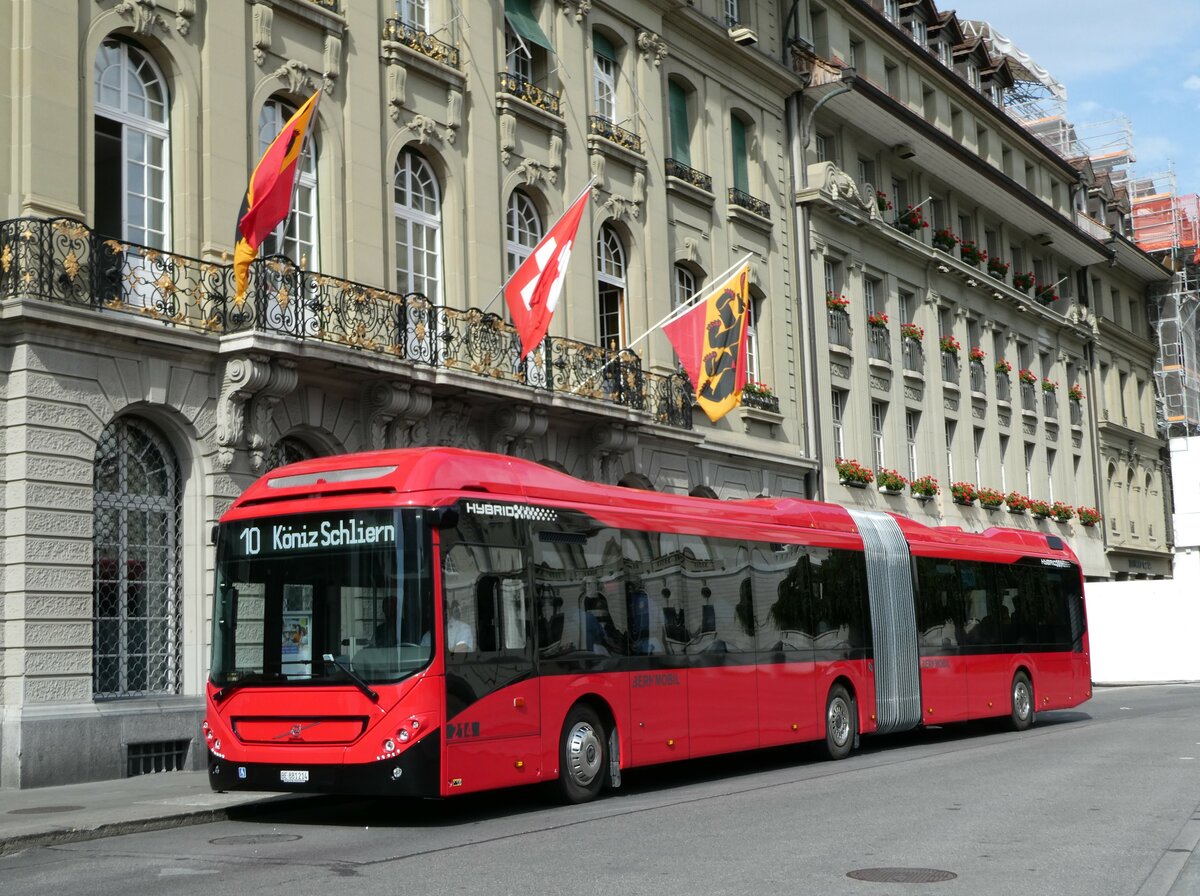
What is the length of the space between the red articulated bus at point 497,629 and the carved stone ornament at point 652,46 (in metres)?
12.2

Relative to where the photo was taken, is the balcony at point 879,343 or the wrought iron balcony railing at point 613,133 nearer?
the wrought iron balcony railing at point 613,133

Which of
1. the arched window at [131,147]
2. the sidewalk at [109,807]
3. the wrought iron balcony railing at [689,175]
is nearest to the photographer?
the sidewalk at [109,807]

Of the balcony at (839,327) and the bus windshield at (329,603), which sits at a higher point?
the balcony at (839,327)

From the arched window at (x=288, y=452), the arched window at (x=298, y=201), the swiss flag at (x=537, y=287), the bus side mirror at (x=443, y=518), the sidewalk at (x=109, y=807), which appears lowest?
the sidewalk at (x=109, y=807)

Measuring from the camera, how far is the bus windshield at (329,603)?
1265 cm

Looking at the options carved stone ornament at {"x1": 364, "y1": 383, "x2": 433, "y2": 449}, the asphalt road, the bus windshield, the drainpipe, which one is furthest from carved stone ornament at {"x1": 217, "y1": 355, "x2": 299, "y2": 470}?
the drainpipe

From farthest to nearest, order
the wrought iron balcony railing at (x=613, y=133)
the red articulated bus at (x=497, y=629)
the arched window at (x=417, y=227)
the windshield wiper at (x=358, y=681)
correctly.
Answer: the wrought iron balcony railing at (x=613, y=133) < the arched window at (x=417, y=227) < the red articulated bus at (x=497, y=629) < the windshield wiper at (x=358, y=681)

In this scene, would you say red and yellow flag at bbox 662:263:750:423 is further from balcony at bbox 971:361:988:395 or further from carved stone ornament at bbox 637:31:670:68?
balcony at bbox 971:361:988:395

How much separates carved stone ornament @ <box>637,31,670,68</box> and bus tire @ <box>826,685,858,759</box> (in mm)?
13729

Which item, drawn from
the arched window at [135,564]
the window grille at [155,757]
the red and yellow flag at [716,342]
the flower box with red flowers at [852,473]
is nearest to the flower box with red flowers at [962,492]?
the flower box with red flowers at [852,473]

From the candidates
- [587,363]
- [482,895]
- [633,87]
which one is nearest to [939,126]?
[633,87]

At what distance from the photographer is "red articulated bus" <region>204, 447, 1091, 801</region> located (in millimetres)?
12648

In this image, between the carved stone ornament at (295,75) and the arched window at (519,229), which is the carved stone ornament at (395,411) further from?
the arched window at (519,229)

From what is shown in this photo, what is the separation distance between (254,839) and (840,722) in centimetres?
965
